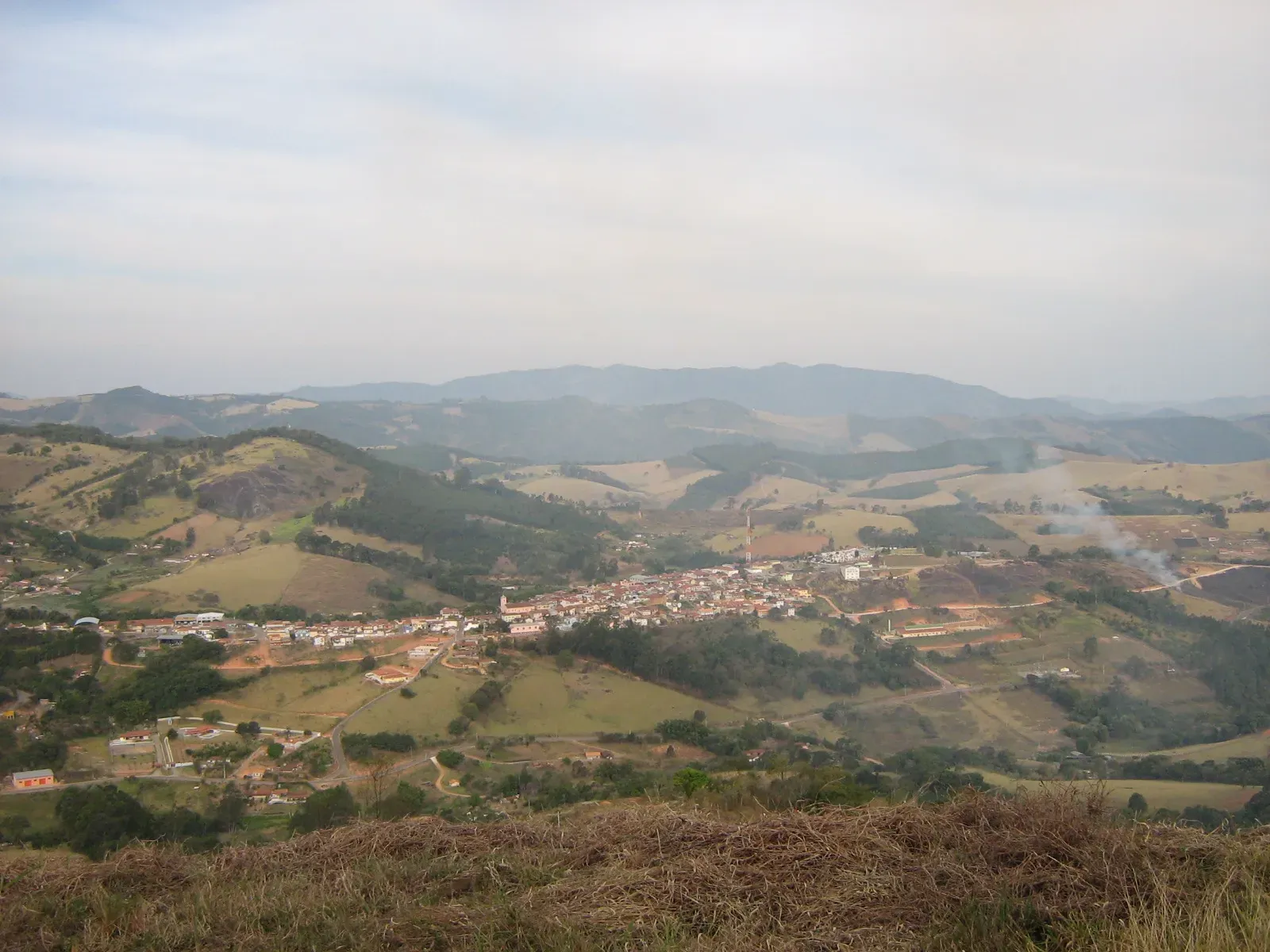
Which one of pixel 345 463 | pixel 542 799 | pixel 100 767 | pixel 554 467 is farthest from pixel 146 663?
pixel 554 467

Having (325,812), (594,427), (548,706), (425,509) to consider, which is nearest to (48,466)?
(425,509)

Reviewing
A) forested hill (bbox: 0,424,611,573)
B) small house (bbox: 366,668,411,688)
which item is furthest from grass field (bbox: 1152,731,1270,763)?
forested hill (bbox: 0,424,611,573)

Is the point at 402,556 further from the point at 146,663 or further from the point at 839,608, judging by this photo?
the point at 839,608

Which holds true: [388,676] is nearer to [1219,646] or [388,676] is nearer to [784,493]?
[1219,646]

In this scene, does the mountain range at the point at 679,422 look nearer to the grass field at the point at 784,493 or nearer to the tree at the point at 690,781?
the grass field at the point at 784,493

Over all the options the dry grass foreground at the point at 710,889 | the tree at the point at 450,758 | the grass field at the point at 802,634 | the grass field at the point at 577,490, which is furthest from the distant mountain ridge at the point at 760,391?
the dry grass foreground at the point at 710,889
